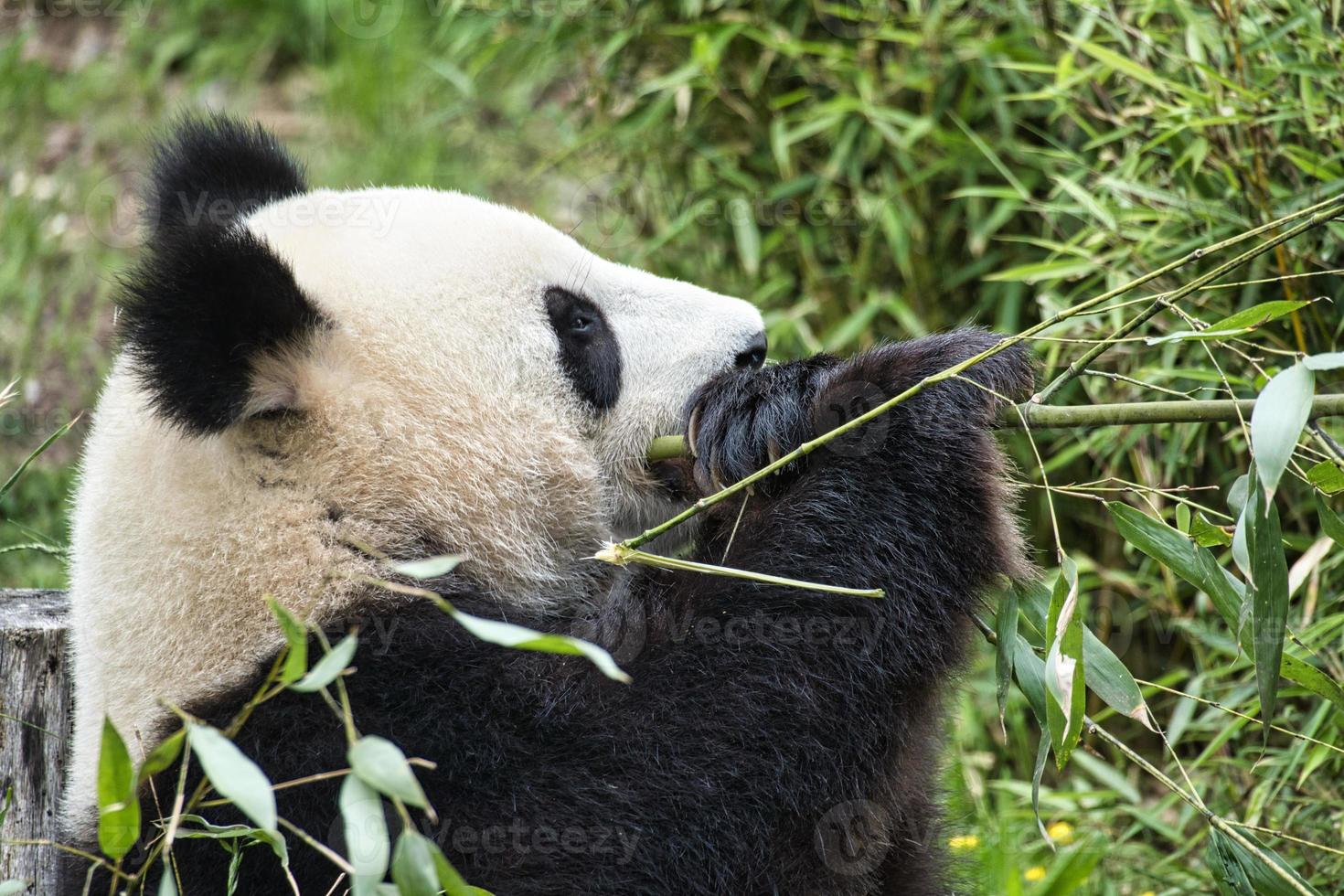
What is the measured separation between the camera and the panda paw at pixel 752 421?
2432 millimetres

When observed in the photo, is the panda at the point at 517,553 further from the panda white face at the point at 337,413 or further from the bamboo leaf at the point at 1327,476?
the bamboo leaf at the point at 1327,476

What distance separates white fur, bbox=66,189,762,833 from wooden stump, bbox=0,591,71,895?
355 mm

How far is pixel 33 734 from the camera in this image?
290cm

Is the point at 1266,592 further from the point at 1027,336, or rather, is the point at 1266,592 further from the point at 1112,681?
the point at 1027,336

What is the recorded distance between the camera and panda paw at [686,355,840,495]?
2432 millimetres

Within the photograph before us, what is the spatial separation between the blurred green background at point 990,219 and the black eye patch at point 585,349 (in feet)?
2.98

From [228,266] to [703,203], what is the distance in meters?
2.93

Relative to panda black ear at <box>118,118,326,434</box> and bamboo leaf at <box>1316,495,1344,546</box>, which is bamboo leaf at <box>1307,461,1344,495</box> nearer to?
bamboo leaf at <box>1316,495,1344,546</box>

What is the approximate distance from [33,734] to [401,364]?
126cm

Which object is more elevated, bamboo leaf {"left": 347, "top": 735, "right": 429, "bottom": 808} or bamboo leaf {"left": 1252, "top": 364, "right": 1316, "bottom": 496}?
bamboo leaf {"left": 1252, "top": 364, "right": 1316, "bottom": 496}

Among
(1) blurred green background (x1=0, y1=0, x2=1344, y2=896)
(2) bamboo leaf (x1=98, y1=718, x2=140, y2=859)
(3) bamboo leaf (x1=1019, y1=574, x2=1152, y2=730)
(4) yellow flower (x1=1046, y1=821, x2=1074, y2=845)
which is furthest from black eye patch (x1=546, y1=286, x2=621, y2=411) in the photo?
(4) yellow flower (x1=1046, y1=821, x2=1074, y2=845)

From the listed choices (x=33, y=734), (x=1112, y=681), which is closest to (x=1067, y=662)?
(x=1112, y=681)

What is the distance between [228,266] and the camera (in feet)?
7.35

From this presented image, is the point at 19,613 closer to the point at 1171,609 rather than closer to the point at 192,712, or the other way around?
the point at 192,712
